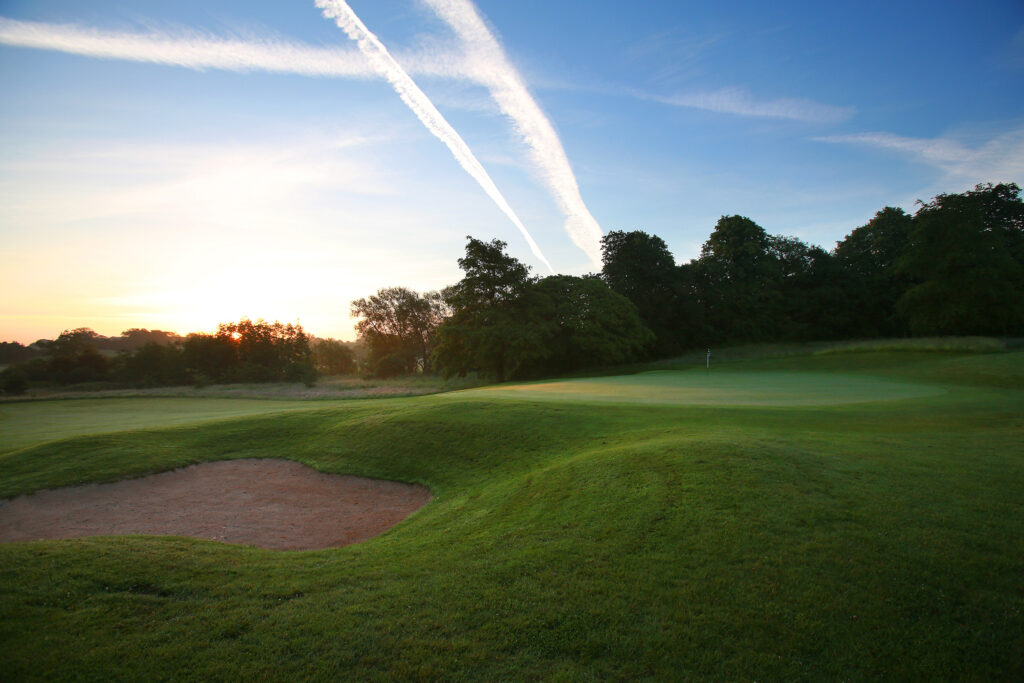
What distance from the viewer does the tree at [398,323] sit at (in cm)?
8138

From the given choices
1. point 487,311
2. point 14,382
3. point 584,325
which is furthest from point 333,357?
point 584,325

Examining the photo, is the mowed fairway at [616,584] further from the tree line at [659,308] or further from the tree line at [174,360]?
the tree line at [174,360]

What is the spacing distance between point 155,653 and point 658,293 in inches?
2361

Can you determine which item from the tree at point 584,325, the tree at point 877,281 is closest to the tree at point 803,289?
the tree at point 877,281

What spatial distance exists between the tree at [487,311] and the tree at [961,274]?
38829mm

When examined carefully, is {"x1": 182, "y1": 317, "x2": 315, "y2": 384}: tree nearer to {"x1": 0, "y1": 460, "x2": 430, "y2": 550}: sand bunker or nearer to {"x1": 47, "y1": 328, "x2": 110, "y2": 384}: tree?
{"x1": 47, "y1": 328, "x2": 110, "y2": 384}: tree

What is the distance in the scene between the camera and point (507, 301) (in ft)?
158

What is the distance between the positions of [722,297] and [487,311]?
3410 cm

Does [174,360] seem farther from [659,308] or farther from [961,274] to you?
[961,274]

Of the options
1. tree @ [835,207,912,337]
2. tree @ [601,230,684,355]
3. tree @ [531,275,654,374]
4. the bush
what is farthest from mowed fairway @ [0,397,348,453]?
tree @ [835,207,912,337]

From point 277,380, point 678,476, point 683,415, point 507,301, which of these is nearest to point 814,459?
point 678,476

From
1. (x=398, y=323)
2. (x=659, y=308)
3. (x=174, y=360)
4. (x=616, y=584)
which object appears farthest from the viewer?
(x=398, y=323)

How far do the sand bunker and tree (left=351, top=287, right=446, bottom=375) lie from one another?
226ft

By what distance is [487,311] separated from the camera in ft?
152
